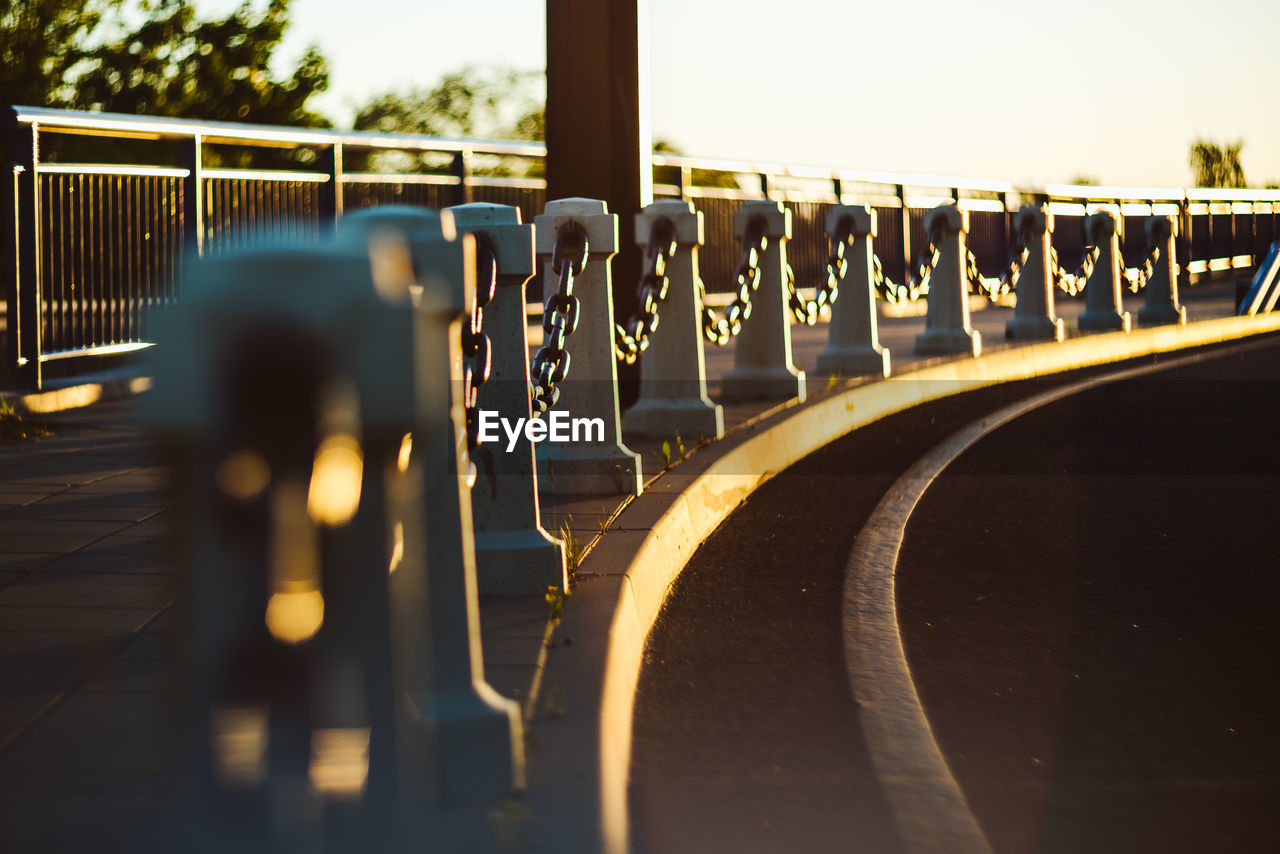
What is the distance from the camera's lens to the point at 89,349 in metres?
11.0

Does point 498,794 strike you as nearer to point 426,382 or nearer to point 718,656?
point 426,382

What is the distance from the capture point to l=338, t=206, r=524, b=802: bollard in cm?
214

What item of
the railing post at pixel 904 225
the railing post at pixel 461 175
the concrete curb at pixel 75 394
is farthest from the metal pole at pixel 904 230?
the concrete curb at pixel 75 394

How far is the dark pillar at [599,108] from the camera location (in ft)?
31.9

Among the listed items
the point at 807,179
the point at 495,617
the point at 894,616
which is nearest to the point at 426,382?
the point at 495,617

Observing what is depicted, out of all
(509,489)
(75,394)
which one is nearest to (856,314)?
(75,394)

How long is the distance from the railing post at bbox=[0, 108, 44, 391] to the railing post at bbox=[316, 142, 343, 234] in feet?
10.5

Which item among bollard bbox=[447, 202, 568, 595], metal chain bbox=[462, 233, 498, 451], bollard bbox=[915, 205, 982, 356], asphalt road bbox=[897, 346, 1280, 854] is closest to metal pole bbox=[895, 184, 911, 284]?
bollard bbox=[915, 205, 982, 356]

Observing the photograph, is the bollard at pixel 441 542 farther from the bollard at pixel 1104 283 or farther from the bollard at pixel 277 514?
the bollard at pixel 1104 283

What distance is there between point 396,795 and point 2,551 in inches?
157

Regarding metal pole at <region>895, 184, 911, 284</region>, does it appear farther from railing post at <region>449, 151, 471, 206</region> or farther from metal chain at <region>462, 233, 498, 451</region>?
metal chain at <region>462, 233, 498, 451</region>

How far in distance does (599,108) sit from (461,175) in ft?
17.6

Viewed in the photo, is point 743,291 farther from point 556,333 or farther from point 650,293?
point 556,333

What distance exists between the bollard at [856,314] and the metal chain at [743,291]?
1868 mm
